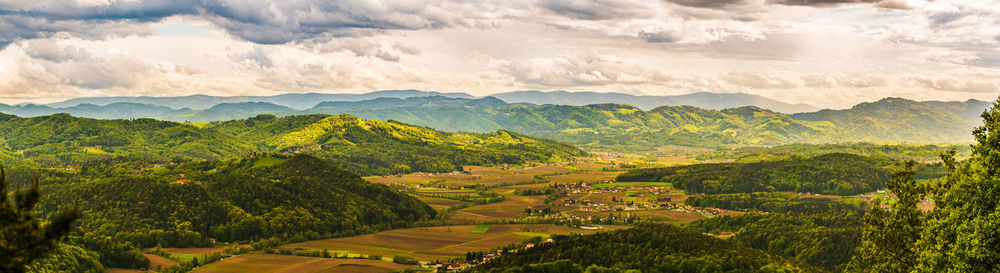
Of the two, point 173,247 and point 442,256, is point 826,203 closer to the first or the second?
point 442,256

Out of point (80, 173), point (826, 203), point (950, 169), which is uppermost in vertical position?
point (950, 169)

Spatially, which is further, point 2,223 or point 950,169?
point 950,169

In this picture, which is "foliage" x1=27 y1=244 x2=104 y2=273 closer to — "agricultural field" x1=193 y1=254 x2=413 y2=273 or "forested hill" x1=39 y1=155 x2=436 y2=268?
"forested hill" x1=39 y1=155 x2=436 y2=268

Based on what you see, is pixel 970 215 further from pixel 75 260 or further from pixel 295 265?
pixel 75 260

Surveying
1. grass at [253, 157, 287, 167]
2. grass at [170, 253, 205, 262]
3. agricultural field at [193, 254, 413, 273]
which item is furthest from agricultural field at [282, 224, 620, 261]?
grass at [253, 157, 287, 167]

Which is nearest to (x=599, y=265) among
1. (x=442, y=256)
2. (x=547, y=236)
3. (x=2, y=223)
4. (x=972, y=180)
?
(x=442, y=256)

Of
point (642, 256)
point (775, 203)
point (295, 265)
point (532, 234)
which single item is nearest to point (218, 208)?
point (295, 265)

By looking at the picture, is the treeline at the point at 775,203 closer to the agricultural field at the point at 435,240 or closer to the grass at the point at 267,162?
the agricultural field at the point at 435,240
